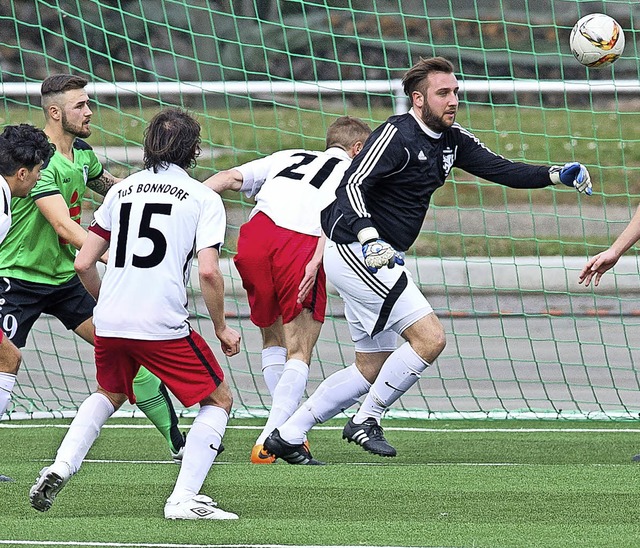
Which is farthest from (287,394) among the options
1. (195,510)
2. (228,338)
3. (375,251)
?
(195,510)

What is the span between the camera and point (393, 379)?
6.87m

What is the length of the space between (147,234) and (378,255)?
1358mm

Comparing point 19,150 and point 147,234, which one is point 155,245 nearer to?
point 147,234

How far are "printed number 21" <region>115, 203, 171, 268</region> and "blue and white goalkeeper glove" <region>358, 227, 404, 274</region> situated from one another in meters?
1.29

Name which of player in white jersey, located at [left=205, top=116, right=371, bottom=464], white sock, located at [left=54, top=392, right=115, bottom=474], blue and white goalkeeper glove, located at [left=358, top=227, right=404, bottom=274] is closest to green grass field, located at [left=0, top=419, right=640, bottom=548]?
white sock, located at [left=54, top=392, right=115, bottom=474]

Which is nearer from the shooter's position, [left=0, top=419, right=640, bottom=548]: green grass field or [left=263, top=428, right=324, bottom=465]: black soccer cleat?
[left=0, top=419, right=640, bottom=548]: green grass field

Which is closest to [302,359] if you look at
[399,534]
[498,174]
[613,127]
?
[498,174]

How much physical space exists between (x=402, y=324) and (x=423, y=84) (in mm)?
1278

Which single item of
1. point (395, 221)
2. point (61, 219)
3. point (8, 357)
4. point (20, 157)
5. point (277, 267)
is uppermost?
point (20, 157)

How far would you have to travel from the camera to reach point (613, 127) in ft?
61.4

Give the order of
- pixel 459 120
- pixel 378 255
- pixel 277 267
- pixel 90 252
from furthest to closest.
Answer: pixel 459 120 < pixel 277 267 < pixel 378 255 < pixel 90 252

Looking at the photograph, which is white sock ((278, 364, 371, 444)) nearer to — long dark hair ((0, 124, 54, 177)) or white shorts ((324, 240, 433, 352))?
white shorts ((324, 240, 433, 352))

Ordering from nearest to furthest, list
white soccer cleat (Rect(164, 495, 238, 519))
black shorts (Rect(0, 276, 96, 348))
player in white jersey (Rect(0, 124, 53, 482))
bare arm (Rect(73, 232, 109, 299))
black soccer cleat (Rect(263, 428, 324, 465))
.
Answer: white soccer cleat (Rect(164, 495, 238, 519))
bare arm (Rect(73, 232, 109, 299))
player in white jersey (Rect(0, 124, 53, 482))
black soccer cleat (Rect(263, 428, 324, 465))
black shorts (Rect(0, 276, 96, 348))

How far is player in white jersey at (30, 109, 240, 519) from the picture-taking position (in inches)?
209
